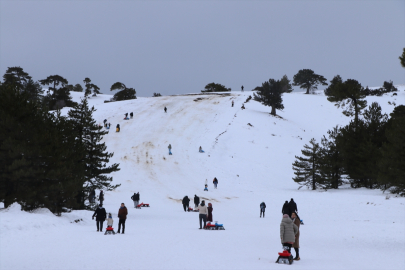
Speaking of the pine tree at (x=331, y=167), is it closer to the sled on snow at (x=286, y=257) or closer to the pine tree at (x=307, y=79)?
the sled on snow at (x=286, y=257)

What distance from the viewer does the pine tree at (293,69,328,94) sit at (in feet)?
403

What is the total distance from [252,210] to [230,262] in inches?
A: 862

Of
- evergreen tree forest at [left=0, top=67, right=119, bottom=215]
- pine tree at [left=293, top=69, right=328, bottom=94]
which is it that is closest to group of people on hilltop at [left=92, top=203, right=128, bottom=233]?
evergreen tree forest at [left=0, top=67, right=119, bottom=215]

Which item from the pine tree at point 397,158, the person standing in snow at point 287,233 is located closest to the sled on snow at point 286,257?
the person standing in snow at point 287,233

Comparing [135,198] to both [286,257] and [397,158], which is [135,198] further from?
[286,257]

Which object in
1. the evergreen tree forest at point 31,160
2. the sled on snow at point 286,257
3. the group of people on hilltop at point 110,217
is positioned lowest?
the sled on snow at point 286,257

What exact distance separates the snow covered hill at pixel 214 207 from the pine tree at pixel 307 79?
1338 inches

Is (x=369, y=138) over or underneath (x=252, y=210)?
over

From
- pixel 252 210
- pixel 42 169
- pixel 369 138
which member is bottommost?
pixel 252 210

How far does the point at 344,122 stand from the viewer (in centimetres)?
7738

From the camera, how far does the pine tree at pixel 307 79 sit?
12288 centimetres

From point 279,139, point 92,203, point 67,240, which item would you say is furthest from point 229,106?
point 67,240

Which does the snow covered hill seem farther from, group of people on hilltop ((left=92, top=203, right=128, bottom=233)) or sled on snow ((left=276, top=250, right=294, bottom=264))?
group of people on hilltop ((left=92, top=203, right=128, bottom=233))

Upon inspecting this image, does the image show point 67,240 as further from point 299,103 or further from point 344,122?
point 299,103
